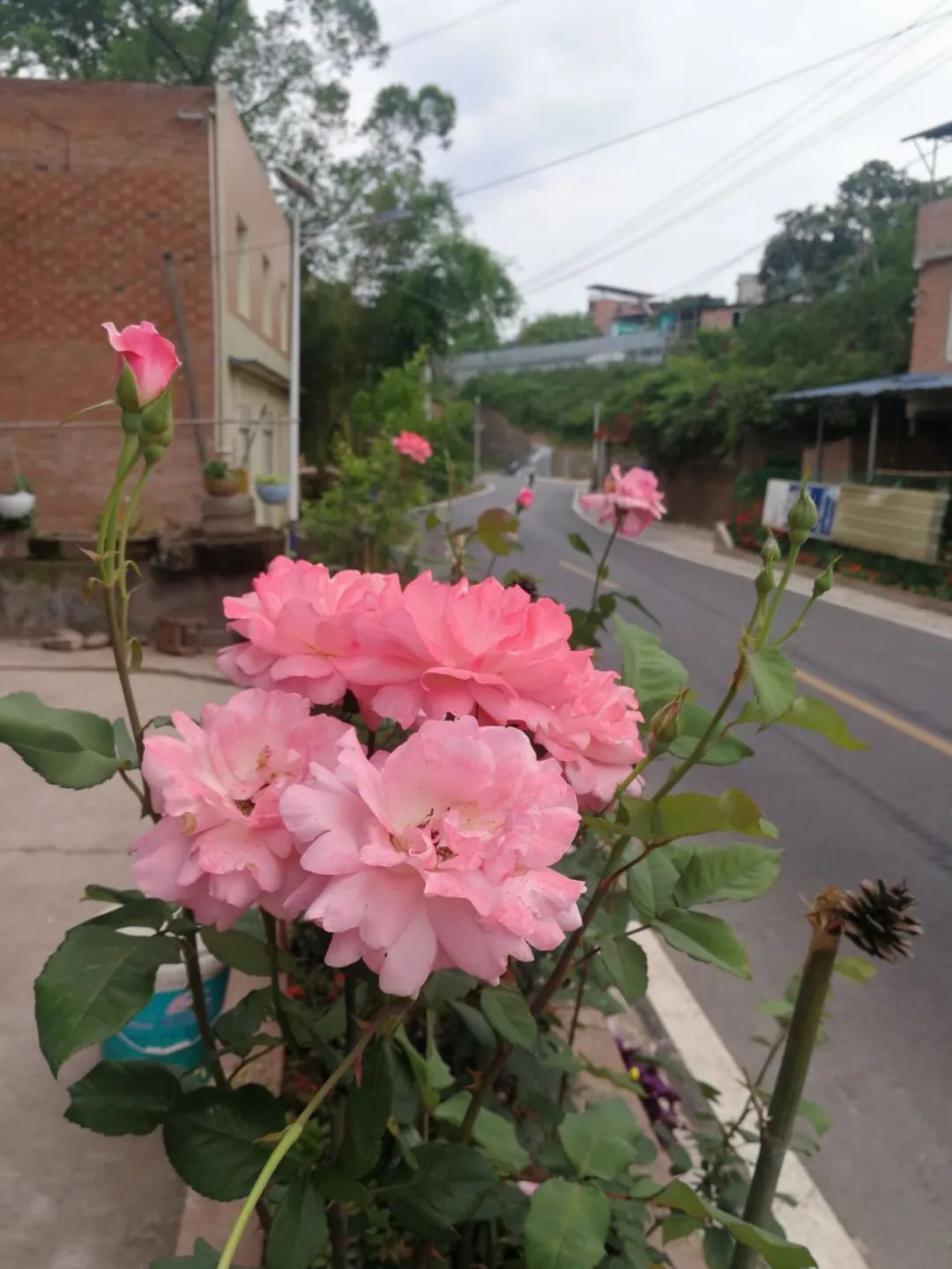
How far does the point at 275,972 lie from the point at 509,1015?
0.29 metres

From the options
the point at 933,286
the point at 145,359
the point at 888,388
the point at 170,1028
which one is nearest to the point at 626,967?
the point at 145,359

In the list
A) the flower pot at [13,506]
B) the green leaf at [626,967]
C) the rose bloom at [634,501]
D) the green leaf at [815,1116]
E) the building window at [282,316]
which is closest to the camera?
the green leaf at [626,967]

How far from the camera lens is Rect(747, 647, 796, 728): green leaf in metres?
0.86

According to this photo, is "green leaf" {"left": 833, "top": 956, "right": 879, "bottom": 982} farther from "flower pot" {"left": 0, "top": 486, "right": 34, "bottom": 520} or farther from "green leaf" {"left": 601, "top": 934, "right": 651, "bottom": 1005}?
"flower pot" {"left": 0, "top": 486, "right": 34, "bottom": 520}

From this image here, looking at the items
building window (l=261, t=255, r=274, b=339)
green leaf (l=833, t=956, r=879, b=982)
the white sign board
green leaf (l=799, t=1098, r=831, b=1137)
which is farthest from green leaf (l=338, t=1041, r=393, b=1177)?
building window (l=261, t=255, r=274, b=339)

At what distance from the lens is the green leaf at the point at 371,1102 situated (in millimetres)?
845

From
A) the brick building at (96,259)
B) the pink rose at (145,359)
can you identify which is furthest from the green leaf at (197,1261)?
the brick building at (96,259)

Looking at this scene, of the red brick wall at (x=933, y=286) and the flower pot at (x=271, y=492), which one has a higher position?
the red brick wall at (x=933, y=286)

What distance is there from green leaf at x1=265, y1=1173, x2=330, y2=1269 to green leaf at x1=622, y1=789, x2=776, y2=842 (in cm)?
46

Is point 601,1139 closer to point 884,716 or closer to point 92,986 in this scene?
point 92,986

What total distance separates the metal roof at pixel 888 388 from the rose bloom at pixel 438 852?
16974 millimetres

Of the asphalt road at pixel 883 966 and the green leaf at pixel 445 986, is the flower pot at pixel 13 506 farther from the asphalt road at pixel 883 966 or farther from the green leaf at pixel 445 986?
the green leaf at pixel 445 986

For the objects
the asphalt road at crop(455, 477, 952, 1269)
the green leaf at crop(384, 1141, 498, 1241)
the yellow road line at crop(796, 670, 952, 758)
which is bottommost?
the asphalt road at crop(455, 477, 952, 1269)

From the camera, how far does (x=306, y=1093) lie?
210cm
